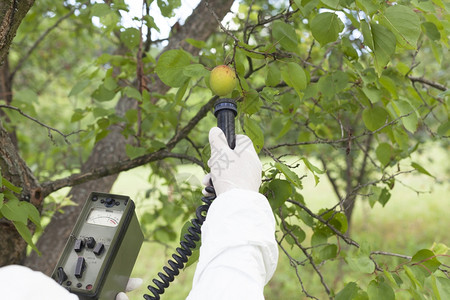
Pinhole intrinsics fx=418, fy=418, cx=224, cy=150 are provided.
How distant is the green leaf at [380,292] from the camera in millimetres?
1250

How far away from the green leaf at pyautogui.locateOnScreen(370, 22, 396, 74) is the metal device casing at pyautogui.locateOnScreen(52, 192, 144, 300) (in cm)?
81

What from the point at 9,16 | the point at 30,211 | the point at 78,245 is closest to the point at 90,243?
the point at 78,245

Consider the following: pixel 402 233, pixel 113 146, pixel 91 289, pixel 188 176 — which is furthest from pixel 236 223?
pixel 402 233

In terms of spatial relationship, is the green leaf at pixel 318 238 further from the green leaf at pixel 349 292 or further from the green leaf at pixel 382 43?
the green leaf at pixel 382 43

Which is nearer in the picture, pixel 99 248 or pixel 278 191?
pixel 99 248

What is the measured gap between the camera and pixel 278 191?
51.4 inches

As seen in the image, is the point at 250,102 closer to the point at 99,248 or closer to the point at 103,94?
the point at 99,248

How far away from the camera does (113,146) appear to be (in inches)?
96.1

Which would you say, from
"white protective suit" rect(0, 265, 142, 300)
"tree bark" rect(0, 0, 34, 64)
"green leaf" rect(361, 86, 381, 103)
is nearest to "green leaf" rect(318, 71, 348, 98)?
"green leaf" rect(361, 86, 381, 103)

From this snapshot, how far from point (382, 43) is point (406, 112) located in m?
0.47

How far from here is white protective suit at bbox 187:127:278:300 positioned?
0.87 m

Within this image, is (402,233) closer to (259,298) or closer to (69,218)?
(69,218)

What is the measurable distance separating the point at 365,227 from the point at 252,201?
6464 millimetres

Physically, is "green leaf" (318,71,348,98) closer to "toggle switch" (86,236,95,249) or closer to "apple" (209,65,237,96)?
"apple" (209,65,237,96)
